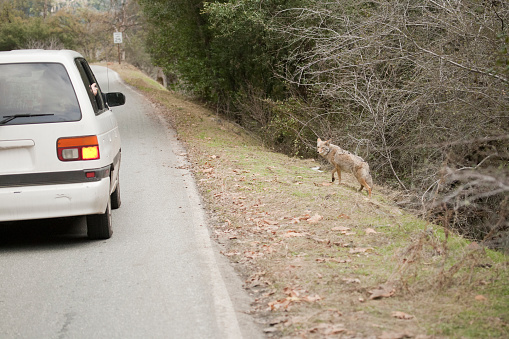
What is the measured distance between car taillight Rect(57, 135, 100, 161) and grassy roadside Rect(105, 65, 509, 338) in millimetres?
1896

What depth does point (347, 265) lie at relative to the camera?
580 cm

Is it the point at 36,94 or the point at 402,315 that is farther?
the point at 36,94

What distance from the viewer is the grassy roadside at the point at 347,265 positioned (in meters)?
4.39

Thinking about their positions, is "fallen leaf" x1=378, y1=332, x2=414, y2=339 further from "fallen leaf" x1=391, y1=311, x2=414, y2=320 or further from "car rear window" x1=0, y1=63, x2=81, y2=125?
"car rear window" x1=0, y1=63, x2=81, y2=125

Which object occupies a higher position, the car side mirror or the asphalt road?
the car side mirror

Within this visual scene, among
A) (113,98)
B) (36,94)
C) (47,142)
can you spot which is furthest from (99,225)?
(113,98)

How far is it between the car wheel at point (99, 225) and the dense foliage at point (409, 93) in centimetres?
375

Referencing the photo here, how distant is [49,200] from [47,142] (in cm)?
63

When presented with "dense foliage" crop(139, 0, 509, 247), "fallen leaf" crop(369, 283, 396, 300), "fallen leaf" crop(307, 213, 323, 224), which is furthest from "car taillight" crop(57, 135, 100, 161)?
"dense foliage" crop(139, 0, 509, 247)

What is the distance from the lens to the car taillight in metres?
6.27

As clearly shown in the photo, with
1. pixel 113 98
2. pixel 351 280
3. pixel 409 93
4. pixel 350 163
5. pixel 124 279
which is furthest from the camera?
pixel 409 93

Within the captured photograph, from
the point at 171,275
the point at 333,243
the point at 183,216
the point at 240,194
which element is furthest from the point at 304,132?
the point at 171,275

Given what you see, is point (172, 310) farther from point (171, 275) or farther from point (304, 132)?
point (304, 132)

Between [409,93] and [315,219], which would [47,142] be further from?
[409,93]
